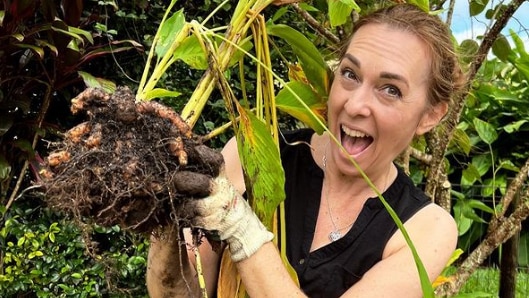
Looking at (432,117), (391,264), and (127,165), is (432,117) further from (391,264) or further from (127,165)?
(127,165)

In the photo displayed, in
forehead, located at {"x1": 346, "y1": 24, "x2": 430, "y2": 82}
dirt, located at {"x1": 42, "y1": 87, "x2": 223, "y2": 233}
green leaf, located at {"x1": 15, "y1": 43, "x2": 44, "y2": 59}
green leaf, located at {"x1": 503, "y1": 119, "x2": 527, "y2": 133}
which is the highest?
forehead, located at {"x1": 346, "y1": 24, "x2": 430, "y2": 82}

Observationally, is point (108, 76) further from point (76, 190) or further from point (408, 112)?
point (76, 190)

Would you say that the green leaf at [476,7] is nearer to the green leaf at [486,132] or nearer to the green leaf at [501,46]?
the green leaf at [501,46]

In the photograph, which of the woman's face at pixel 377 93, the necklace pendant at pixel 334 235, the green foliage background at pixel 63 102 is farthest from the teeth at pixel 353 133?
the green foliage background at pixel 63 102

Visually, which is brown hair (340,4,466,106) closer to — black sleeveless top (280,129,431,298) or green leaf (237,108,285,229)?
black sleeveless top (280,129,431,298)

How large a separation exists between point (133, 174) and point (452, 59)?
79 cm

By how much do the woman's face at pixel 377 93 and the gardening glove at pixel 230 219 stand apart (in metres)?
0.32

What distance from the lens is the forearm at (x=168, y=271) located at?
3.70ft

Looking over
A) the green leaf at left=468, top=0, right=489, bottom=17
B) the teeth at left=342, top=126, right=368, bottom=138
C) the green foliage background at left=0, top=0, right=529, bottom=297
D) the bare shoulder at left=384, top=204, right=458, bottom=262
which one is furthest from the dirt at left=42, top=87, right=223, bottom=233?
the green leaf at left=468, top=0, right=489, bottom=17

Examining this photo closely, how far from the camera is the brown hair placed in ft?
4.27

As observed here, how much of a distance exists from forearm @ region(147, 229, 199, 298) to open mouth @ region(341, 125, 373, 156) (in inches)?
15.2

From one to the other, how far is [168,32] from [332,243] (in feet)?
1.74

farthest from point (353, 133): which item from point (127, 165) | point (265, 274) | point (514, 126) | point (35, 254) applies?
point (514, 126)

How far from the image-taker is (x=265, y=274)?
1067 millimetres
